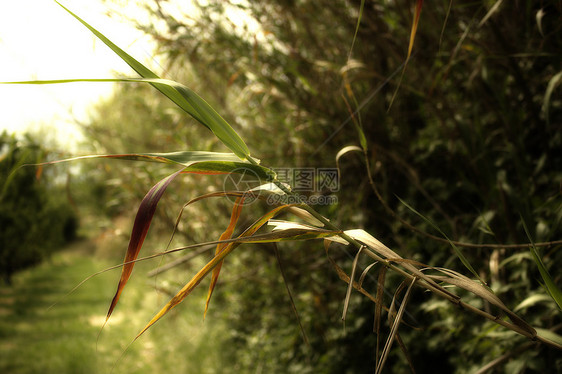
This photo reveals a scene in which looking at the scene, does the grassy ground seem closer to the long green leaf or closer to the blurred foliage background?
the blurred foliage background

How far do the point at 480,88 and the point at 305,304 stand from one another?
1.47 m

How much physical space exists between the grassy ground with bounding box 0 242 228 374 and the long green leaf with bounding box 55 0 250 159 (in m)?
1.49

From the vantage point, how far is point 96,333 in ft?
14.4

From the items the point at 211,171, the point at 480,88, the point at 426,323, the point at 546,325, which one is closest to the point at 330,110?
the point at 480,88

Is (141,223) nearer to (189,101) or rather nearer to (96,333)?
(189,101)

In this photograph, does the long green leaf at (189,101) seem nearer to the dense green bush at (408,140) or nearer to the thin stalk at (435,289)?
the thin stalk at (435,289)

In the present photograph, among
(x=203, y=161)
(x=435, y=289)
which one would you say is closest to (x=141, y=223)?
(x=203, y=161)

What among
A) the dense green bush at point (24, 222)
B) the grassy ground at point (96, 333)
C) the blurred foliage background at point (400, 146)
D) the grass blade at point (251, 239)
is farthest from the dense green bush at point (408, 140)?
the dense green bush at point (24, 222)

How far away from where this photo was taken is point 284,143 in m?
2.19

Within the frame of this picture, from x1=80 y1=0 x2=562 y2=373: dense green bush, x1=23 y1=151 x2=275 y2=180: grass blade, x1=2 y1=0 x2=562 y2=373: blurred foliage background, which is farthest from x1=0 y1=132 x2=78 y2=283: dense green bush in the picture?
x1=23 y1=151 x2=275 y2=180: grass blade

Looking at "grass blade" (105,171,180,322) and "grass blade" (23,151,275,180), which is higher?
"grass blade" (23,151,275,180)

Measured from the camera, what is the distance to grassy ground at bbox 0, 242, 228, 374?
3242 mm

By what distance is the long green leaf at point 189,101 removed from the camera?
1.78ft

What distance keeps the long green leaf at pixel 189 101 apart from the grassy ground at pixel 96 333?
149cm
